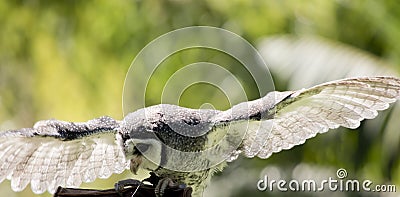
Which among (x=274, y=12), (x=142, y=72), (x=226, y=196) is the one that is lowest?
(x=226, y=196)

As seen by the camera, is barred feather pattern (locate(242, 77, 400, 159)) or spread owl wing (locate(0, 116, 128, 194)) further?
spread owl wing (locate(0, 116, 128, 194))

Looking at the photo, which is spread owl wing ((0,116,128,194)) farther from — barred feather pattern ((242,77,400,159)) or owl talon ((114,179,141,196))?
barred feather pattern ((242,77,400,159))

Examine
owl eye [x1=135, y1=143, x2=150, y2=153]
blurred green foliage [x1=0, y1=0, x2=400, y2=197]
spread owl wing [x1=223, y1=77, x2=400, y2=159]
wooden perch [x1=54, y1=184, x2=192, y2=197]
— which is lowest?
wooden perch [x1=54, y1=184, x2=192, y2=197]

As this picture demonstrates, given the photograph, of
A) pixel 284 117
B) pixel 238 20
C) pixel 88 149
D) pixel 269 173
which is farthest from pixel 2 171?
pixel 238 20

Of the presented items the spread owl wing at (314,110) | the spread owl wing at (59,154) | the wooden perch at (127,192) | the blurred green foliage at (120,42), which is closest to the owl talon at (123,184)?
the wooden perch at (127,192)

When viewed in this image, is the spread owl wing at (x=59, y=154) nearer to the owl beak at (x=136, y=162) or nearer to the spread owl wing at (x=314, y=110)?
the owl beak at (x=136, y=162)

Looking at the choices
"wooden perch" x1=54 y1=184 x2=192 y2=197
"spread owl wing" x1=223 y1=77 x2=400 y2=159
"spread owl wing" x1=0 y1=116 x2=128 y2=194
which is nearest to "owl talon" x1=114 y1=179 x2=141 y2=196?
"wooden perch" x1=54 y1=184 x2=192 y2=197

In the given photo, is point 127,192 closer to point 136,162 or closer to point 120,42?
point 136,162

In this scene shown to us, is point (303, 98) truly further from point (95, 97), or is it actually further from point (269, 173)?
point (95, 97)
